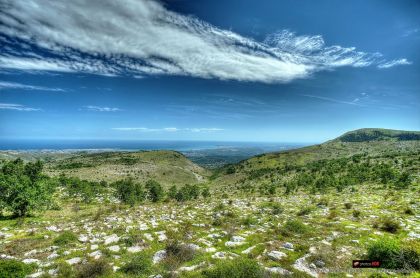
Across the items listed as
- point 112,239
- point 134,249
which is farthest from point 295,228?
point 112,239

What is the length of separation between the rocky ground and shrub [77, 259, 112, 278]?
40 cm

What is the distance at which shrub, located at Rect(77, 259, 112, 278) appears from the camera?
11.6m

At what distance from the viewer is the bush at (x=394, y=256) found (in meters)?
11.5

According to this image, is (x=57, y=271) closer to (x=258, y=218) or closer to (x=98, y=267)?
(x=98, y=267)

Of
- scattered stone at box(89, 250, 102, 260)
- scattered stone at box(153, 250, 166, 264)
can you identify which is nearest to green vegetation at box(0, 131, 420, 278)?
scattered stone at box(153, 250, 166, 264)

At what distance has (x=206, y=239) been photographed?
16.8 m

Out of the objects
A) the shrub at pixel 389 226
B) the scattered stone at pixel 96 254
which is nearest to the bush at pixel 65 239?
the scattered stone at pixel 96 254

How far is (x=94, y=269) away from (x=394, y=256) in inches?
546

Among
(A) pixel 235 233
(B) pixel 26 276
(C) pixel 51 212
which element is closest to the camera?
(B) pixel 26 276

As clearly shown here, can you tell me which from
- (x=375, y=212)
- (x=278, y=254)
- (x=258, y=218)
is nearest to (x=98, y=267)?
(x=278, y=254)

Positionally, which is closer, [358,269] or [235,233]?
[358,269]

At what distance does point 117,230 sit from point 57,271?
6904mm

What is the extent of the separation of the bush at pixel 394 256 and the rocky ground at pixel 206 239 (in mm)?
657

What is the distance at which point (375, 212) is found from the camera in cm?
2292
